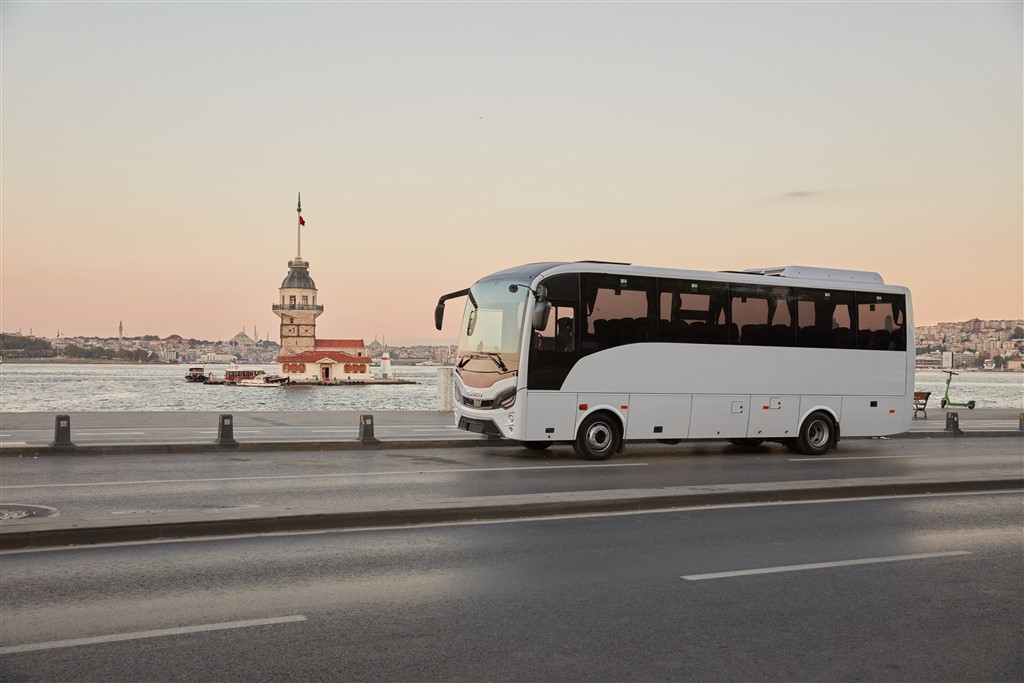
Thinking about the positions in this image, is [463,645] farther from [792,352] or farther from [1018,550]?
[792,352]

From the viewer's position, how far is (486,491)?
45.2ft

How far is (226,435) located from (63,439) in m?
3.04

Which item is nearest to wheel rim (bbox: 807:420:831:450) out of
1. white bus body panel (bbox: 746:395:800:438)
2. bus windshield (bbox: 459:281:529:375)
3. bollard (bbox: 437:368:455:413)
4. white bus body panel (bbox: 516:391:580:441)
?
white bus body panel (bbox: 746:395:800:438)

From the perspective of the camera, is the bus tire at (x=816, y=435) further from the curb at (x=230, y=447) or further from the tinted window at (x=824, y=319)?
the curb at (x=230, y=447)

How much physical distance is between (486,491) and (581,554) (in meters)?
4.63

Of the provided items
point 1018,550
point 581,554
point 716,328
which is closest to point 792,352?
point 716,328

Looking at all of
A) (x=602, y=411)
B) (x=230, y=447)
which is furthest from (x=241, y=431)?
(x=602, y=411)

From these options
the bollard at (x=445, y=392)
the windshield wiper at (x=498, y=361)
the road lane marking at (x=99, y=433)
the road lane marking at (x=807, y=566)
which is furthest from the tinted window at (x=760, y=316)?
the road lane marking at (x=99, y=433)

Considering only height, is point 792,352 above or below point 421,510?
above

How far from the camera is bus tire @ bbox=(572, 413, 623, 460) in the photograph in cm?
1939

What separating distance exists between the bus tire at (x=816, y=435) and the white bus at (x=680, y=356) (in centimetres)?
3

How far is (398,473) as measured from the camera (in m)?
15.9

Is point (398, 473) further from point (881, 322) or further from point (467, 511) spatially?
point (881, 322)

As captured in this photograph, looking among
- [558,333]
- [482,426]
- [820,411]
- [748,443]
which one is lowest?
[748,443]
